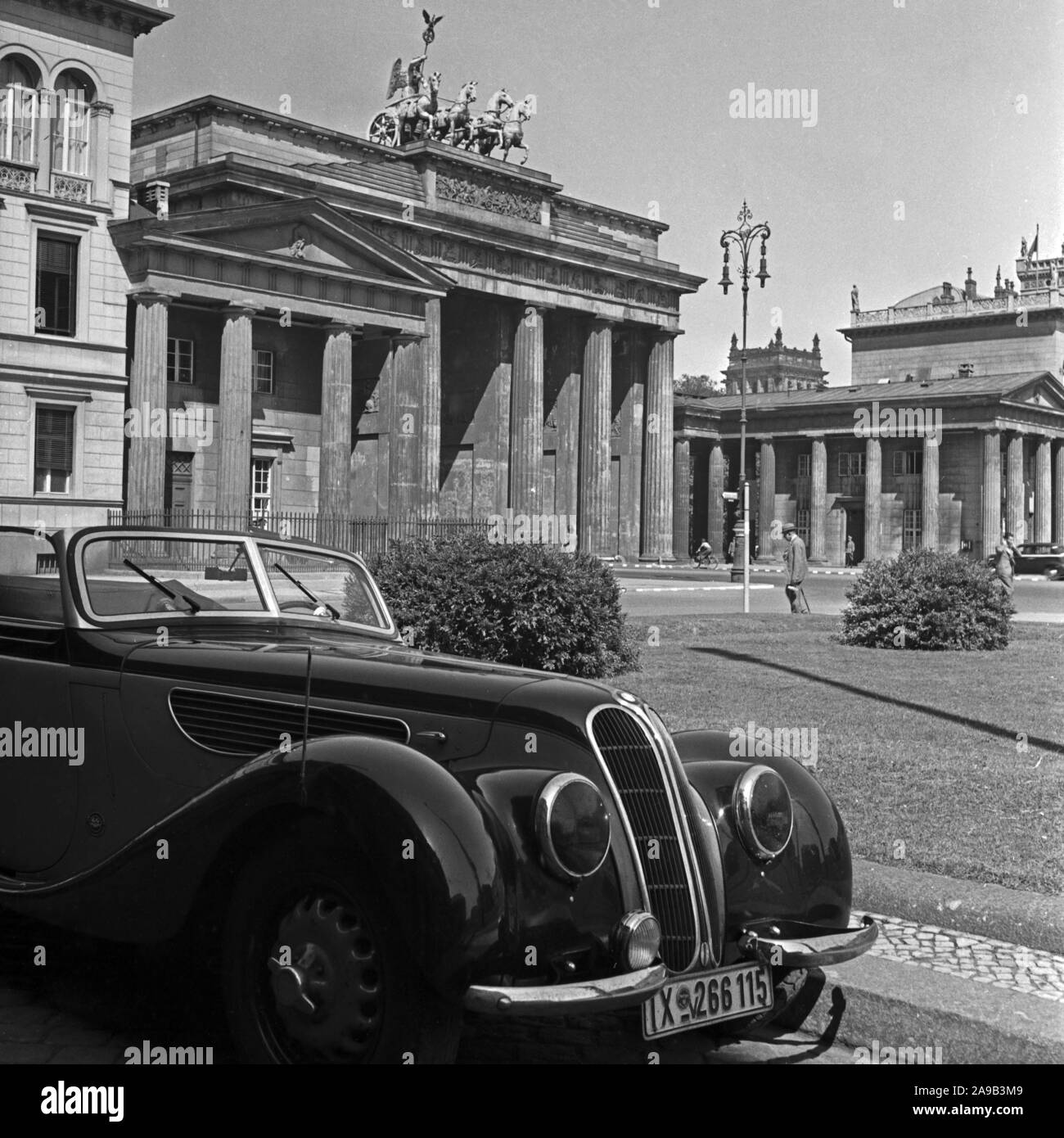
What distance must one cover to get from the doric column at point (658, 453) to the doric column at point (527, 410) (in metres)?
7.96

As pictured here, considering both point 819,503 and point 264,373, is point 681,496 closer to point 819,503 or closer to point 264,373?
point 819,503

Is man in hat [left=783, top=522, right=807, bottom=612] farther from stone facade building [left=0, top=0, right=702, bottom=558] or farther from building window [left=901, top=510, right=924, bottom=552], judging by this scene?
building window [left=901, top=510, right=924, bottom=552]

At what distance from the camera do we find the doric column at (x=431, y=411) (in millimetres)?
46875

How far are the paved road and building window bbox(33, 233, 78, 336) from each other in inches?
672

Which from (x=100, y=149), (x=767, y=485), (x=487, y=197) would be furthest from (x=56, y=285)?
(x=767, y=485)

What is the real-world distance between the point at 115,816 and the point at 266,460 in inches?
1637

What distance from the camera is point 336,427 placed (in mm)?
41125

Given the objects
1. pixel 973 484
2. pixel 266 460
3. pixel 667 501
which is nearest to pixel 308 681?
pixel 266 460

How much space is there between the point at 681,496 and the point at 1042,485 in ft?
76.2

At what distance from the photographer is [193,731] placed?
5027 millimetres

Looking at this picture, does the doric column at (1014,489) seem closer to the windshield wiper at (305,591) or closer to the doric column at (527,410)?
the doric column at (527,410)

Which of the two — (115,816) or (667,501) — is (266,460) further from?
(115,816)

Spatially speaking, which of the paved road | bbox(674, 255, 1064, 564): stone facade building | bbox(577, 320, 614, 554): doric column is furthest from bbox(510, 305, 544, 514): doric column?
bbox(674, 255, 1064, 564): stone facade building

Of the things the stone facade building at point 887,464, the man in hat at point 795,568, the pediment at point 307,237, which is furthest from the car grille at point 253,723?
the stone facade building at point 887,464
